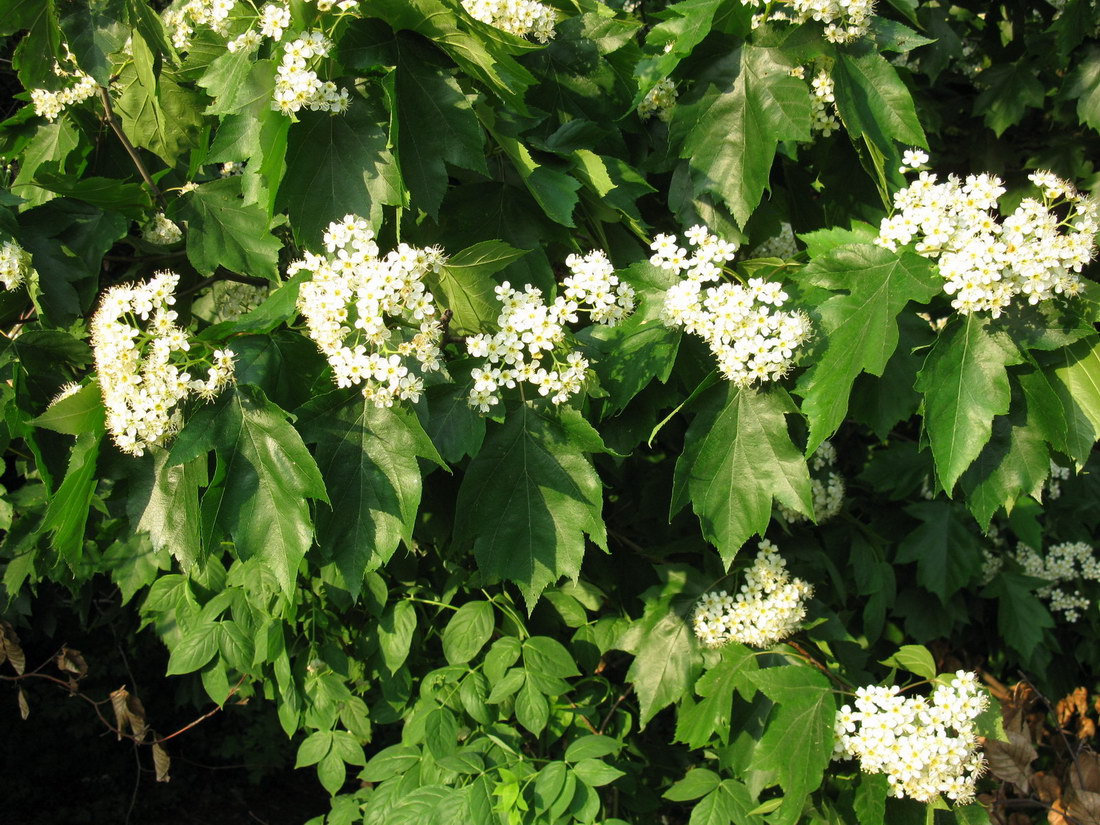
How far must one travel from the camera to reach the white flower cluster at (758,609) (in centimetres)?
243

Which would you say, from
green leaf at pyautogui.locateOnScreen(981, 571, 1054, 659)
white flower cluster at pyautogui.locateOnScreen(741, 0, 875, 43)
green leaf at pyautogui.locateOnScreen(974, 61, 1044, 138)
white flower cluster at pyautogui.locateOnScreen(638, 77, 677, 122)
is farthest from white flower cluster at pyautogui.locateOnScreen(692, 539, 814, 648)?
green leaf at pyautogui.locateOnScreen(974, 61, 1044, 138)

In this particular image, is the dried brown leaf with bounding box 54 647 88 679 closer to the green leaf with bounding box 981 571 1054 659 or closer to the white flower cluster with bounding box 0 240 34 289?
the white flower cluster with bounding box 0 240 34 289

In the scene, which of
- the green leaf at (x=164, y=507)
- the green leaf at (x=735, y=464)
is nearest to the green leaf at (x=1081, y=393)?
the green leaf at (x=735, y=464)

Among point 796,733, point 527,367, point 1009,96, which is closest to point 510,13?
point 527,367

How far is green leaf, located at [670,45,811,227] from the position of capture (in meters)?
2.11

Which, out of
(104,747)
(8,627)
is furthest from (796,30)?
(104,747)

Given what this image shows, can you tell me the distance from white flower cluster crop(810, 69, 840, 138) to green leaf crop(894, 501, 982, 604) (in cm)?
181

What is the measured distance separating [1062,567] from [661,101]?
2938mm

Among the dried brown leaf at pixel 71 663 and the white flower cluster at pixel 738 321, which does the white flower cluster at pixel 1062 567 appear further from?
the dried brown leaf at pixel 71 663

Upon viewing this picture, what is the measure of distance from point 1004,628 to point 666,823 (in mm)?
1561

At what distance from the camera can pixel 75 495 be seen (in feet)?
5.76

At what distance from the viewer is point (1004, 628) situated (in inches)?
149

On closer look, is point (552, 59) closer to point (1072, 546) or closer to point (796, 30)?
point (796, 30)

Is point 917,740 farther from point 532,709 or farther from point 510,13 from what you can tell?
point 510,13
